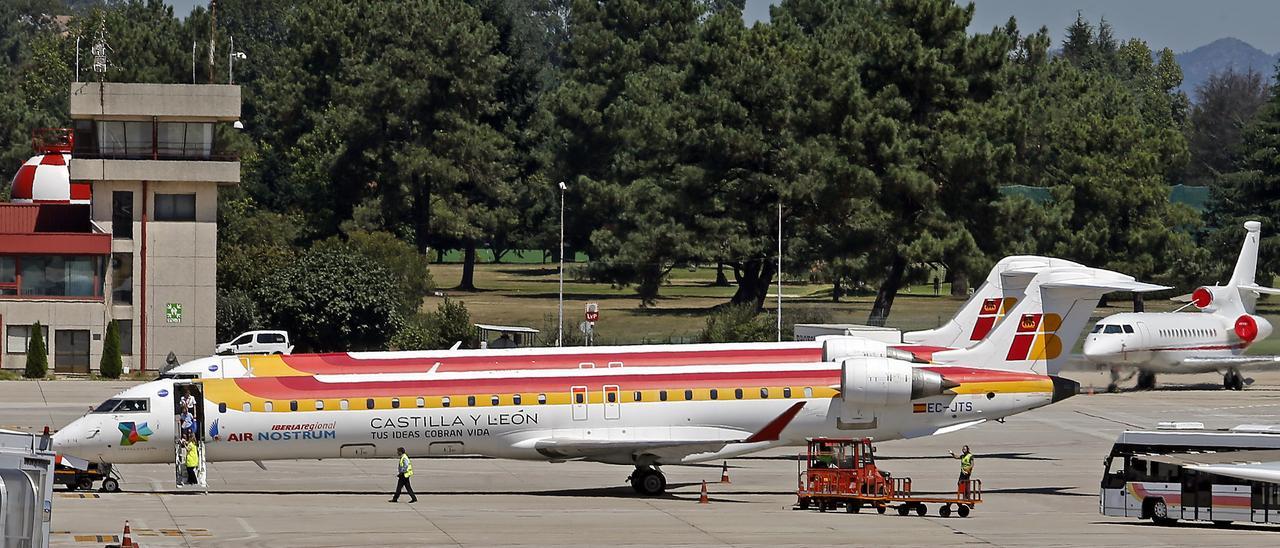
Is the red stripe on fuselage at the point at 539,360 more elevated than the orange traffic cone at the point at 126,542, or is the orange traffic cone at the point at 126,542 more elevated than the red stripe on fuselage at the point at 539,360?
the red stripe on fuselage at the point at 539,360

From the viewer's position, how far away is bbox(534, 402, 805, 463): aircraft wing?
1356 inches

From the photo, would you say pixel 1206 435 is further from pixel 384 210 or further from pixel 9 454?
pixel 384 210

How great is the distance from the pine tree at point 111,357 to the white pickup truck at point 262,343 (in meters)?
3.68

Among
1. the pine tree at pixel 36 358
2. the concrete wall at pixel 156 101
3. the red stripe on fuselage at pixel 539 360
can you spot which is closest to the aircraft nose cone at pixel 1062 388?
the red stripe on fuselage at pixel 539 360

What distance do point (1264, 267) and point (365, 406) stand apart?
74.7 metres

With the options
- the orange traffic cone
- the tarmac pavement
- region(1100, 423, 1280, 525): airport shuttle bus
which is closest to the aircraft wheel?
the tarmac pavement

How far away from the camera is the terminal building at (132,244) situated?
207ft

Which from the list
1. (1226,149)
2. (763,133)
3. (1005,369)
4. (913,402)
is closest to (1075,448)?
(1005,369)

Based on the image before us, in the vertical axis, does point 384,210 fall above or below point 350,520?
above

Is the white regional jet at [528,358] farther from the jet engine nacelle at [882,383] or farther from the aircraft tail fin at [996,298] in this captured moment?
the jet engine nacelle at [882,383]

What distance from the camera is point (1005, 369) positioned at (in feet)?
125

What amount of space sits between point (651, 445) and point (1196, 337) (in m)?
32.1

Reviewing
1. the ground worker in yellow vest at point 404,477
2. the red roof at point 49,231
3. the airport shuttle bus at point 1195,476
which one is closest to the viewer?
the airport shuttle bus at point 1195,476

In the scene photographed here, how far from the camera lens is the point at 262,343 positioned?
64.5 m
